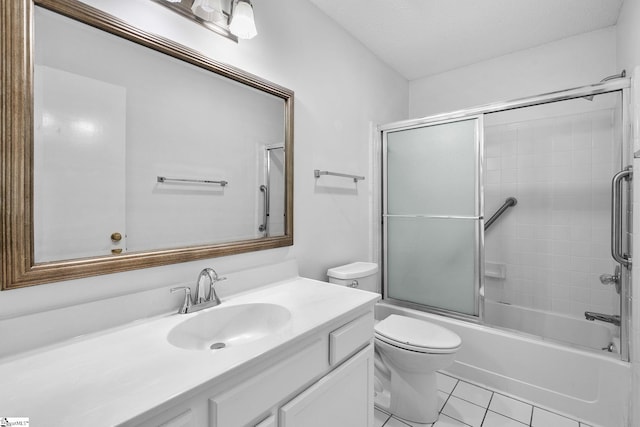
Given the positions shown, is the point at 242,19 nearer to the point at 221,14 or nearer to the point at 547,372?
the point at 221,14

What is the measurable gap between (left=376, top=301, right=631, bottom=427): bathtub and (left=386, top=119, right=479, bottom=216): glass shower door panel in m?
0.84

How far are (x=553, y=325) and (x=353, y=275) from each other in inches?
70.0

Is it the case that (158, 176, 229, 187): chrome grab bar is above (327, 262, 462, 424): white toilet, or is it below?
above

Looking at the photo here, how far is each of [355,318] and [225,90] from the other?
116 centimetres

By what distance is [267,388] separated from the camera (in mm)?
863

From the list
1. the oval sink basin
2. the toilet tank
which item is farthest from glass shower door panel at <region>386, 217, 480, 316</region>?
the oval sink basin

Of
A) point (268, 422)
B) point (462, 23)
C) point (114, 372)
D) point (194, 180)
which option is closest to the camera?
point (114, 372)

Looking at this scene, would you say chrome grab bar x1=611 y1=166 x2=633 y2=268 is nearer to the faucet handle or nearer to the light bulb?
the light bulb

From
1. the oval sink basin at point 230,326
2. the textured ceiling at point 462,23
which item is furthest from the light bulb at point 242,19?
the oval sink basin at point 230,326

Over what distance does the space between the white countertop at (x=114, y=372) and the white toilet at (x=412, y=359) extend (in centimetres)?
73

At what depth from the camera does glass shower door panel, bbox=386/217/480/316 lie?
82.0 inches

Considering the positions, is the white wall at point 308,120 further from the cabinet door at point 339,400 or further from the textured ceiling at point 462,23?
the cabinet door at point 339,400

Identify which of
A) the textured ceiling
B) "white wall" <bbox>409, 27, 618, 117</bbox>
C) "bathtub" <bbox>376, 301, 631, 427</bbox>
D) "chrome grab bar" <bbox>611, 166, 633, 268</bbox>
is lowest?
"bathtub" <bbox>376, 301, 631, 427</bbox>

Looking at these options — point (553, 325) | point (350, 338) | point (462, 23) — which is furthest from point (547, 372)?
point (462, 23)
